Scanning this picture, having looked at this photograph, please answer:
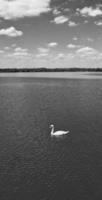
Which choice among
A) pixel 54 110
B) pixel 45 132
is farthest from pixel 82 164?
pixel 54 110

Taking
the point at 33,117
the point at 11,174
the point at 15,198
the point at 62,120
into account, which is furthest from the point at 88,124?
the point at 15,198

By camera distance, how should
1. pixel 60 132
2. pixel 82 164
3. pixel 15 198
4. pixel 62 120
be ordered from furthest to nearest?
pixel 62 120
pixel 60 132
pixel 82 164
pixel 15 198

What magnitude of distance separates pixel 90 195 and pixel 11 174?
24.7ft

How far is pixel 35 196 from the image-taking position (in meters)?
18.9

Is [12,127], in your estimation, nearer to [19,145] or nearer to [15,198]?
[19,145]

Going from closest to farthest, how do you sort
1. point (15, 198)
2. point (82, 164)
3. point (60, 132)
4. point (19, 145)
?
point (15, 198) → point (82, 164) → point (19, 145) → point (60, 132)

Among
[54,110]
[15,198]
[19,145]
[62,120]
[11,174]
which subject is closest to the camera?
[15,198]

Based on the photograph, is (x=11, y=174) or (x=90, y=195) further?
(x=11, y=174)

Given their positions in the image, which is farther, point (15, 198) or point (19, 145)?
point (19, 145)

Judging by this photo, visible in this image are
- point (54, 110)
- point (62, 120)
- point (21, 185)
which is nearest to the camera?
point (21, 185)

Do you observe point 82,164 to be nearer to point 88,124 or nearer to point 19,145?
point 19,145

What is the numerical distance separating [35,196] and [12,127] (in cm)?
1893

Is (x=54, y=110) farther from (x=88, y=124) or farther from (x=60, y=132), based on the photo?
(x=60, y=132)

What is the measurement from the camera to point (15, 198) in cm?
1866
